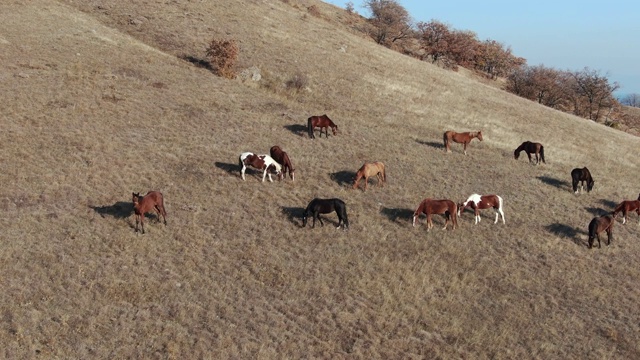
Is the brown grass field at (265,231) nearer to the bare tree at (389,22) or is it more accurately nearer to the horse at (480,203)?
the horse at (480,203)

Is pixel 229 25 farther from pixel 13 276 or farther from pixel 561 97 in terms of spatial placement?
pixel 561 97

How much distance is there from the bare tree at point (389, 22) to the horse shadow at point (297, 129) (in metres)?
47.3

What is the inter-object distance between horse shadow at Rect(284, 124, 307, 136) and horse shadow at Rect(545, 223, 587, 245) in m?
14.4

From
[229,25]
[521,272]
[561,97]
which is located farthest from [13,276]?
[561,97]

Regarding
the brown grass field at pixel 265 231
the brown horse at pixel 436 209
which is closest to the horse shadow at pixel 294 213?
the brown grass field at pixel 265 231

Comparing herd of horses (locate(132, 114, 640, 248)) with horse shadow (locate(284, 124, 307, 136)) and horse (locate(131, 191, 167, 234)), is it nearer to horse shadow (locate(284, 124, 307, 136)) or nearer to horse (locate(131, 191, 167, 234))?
horse (locate(131, 191, 167, 234))

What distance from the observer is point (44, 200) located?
1806 centimetres

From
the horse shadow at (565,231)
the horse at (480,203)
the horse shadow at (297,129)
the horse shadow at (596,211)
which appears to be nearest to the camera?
the horse shadow at (565,231)

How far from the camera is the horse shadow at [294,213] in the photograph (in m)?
19.3

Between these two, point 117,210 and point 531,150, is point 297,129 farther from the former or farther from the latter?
point 531,150

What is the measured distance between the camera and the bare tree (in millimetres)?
73812

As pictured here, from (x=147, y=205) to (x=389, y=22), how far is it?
220 feet

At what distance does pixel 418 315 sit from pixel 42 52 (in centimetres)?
3165

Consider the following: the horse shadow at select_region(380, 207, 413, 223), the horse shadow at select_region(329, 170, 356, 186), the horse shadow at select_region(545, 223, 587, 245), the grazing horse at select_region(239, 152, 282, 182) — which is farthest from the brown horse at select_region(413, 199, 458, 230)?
the grazing horse at select_region(239, 152, 282, 182)
